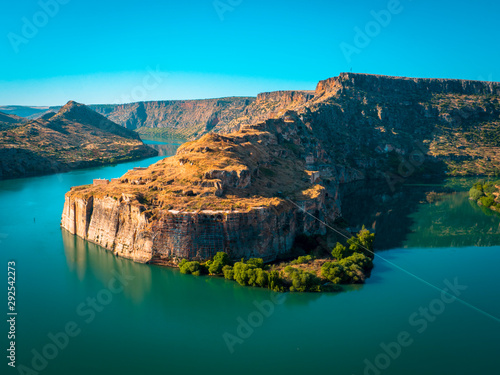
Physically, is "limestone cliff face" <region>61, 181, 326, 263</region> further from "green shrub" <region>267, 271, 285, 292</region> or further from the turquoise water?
"green shrub" <region>267, 271, 285, 292</region>

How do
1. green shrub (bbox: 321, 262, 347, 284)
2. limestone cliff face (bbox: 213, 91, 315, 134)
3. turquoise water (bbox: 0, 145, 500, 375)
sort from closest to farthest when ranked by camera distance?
turquoise water (bbox: 0, 145, 500, 375) → green shrub (bbox: 321, 262, 347, 284) → limestone cliff face (bbox: 213, 91, 315, 134)

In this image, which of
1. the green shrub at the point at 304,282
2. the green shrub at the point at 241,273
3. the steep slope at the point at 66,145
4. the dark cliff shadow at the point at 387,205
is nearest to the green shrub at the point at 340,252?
the green shrub at the point at 304,282

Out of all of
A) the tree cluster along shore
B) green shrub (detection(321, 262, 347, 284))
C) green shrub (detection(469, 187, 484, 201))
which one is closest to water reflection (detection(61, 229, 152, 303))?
the tree cluster along shore

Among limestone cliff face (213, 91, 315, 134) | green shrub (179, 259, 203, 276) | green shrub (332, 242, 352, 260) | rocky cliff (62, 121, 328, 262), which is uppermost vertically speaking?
limestone cliff face (213, 91, 315, 134)

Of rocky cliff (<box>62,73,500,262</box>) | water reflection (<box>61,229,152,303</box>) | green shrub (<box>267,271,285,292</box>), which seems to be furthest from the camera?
rocky cliff (<box>62,73,500,262</box>)

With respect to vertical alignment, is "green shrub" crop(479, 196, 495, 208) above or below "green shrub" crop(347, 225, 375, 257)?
above

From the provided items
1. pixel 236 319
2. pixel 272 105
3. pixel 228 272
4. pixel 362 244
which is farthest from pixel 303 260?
pixel 272 105

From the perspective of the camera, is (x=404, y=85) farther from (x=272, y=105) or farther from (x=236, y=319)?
(x=236, y=319)
